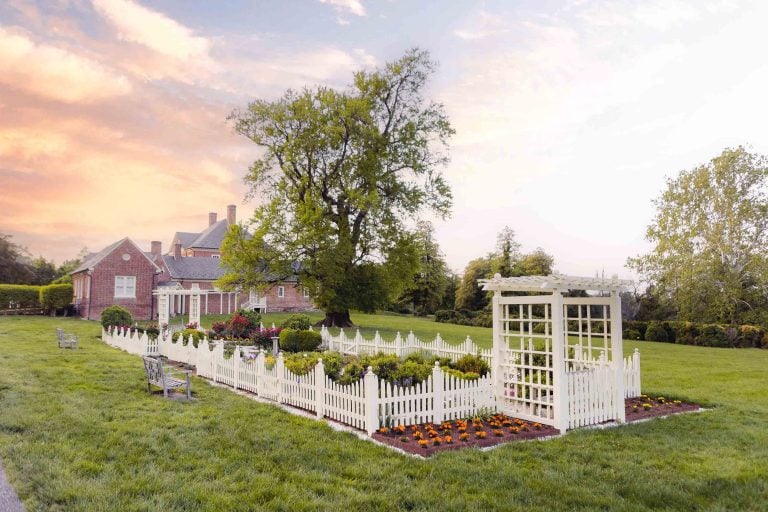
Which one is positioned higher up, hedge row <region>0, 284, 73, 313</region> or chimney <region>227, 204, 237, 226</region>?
chimney <region>227, 204, 237, 226</region>

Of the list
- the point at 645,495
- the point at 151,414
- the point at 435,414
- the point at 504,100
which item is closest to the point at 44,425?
the point at 151,414

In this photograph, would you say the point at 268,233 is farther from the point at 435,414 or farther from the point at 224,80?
the point at 435,414

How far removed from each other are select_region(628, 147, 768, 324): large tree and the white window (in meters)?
37.0

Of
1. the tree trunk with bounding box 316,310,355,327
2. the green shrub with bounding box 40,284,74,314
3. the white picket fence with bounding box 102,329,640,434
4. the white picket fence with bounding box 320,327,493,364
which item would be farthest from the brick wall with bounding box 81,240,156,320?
the white picket fence with bounding box 102,329,640,434

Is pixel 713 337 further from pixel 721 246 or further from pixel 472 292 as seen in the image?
pixel 472 292

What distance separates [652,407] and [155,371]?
10.3m

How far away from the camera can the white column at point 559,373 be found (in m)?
8.87

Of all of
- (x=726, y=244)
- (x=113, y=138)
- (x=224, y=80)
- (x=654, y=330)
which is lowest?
(x=654, y=330)

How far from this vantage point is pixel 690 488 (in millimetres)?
6066

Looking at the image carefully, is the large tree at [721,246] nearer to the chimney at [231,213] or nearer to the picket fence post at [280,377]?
the picket fence post at [280,377]

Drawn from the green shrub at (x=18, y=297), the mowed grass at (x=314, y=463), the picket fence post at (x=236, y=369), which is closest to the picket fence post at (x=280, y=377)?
the mowed grass at (x=314, y=463)

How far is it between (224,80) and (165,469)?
1363 centimetres

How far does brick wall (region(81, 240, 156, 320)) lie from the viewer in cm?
3725

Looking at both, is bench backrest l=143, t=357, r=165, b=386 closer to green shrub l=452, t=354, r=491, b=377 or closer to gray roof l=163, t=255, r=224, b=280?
green shrub l=452, t=354, r=491, b=377
